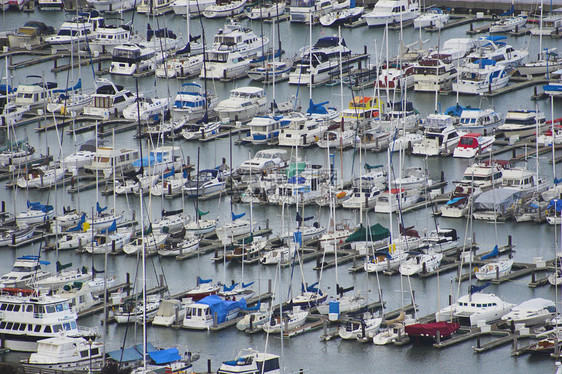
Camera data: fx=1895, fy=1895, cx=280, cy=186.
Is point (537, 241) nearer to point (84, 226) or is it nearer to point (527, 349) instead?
point (527, 349)

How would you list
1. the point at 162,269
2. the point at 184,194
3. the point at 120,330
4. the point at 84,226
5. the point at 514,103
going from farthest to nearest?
1. the point at 514,103
2. the point at 184,194
3. the point at 84,226
4. the point at 162,269
5. the point at 120,330

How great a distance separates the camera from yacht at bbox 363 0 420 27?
342ft

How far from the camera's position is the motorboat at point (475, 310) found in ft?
192

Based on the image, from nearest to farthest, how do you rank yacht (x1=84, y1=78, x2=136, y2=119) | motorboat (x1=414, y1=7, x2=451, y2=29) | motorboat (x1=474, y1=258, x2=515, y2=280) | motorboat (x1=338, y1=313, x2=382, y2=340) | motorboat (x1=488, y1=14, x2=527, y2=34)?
motorboat (x1=338, y1=313, x2=382, y2=340) → motorboat (x1=474, y1=258, x2=515, y2=280) → yacht (x1=84, y1=78, x2=136, y2=119) → motorboat (x1=488, y1=14, x2=527, y2=34) → motorboat (x1=414, y1=7, x2=451, y2=29)

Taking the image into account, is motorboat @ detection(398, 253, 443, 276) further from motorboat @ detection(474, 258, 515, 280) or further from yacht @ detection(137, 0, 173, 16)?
yacht @ detection(137, 0, 173, 16)

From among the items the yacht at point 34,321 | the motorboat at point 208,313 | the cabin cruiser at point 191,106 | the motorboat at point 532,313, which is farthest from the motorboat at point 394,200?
the yacht at point 34,321

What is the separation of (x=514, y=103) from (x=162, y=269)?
27737 mm

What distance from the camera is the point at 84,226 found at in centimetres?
7006

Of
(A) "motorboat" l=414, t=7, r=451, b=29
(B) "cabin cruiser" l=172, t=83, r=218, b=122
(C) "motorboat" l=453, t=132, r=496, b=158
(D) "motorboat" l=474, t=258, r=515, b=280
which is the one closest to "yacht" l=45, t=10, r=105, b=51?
(B) "cabin cruiser" l=172, t=83, r=218, b=122

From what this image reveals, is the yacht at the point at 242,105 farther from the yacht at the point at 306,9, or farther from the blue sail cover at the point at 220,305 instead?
the blue sail cover at the point at 220,305

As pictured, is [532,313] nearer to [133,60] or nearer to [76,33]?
[133,60]

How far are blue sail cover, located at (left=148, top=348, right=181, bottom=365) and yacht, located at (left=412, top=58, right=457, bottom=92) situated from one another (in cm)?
3745

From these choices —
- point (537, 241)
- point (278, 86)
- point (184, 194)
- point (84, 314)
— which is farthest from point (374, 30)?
point (84, 314)

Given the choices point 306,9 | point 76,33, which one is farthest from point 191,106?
point 306,9
